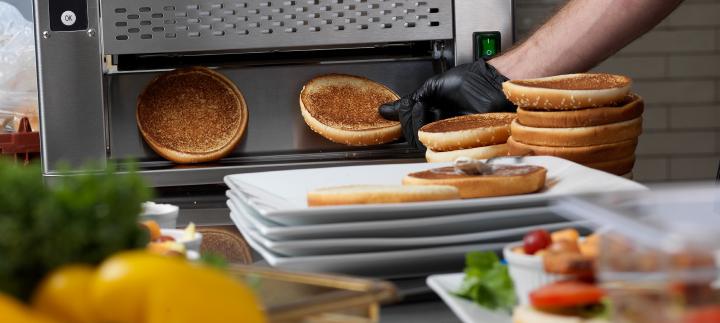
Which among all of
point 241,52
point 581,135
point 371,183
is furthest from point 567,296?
point 241,52

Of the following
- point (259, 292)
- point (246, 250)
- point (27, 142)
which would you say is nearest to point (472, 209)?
point (246, 250)

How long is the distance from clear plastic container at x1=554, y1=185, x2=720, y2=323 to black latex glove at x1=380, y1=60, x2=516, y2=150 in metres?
1.59

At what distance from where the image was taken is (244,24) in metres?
2.27

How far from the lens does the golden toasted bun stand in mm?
1402

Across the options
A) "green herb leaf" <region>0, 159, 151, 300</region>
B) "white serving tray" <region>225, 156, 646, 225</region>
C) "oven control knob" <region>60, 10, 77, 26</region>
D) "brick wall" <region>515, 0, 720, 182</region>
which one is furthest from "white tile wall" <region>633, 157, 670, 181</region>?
"green herb leaf" <region>0, 159, 151, 300</region>

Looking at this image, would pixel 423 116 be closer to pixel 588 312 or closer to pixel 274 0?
pixel 274 0

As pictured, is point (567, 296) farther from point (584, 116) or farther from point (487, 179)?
point (584, 116)

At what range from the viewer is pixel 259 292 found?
18.0 inches

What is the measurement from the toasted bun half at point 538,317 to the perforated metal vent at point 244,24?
1689 mm

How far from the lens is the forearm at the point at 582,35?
191 cm

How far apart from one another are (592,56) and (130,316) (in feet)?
5.67

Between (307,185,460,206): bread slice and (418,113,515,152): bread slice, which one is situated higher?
(307,185,460,206): bread slice

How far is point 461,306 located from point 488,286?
23mm

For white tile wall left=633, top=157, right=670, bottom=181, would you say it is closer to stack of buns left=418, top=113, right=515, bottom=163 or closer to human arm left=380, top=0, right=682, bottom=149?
human arm left=380, top=0, right=682, bottom=149
